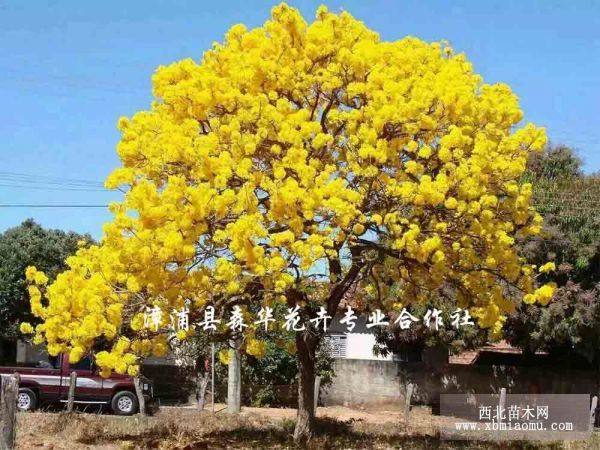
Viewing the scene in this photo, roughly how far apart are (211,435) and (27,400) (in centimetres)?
788

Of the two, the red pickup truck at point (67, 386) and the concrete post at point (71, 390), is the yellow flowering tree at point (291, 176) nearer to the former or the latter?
the concrete post at point (71, 390)

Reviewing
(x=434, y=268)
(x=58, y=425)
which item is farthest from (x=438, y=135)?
(x=58, y=425)

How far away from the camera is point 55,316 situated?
13.0 metres

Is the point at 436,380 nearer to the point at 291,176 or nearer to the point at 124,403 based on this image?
the point at 124,403

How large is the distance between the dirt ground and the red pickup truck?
12.5 feet

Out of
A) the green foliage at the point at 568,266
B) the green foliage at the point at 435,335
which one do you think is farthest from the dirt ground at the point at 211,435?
the green foliage at the point at 435,335

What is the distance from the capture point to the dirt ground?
14.9m

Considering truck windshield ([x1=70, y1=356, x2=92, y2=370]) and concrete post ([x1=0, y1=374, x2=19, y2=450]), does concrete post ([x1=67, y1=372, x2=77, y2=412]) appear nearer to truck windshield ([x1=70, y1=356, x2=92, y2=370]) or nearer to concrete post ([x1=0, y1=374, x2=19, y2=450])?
truck windshield ([x1=70, y1=356, x2=92, y2=370])

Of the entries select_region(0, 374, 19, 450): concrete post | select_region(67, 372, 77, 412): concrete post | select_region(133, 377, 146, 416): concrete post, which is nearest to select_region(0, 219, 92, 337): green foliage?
select_region(67, 372, 77, 412): concrete post

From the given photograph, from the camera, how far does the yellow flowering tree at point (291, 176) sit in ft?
38.4

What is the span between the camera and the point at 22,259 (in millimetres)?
27781

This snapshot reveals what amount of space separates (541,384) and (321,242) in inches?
715

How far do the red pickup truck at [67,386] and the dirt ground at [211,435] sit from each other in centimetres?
382

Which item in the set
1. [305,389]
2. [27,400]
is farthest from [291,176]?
[27,400]
